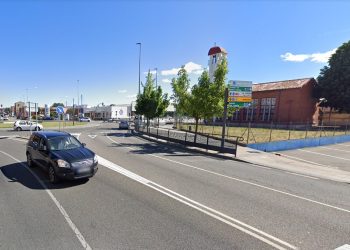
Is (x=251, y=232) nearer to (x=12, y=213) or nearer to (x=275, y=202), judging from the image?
(x=275, y=202)

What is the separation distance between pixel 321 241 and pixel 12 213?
6541 mm

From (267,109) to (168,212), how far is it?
1817 inches

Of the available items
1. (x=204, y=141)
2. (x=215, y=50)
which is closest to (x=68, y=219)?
(x=204, y=141)

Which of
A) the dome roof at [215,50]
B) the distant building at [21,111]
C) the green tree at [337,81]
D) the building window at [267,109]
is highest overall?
the dome roof at [215,50]

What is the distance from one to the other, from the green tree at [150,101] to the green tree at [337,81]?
30.1 meters

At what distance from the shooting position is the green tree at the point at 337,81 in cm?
4006

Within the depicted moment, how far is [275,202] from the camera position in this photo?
267 inches

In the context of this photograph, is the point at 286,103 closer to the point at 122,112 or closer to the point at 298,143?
the point at 298,143

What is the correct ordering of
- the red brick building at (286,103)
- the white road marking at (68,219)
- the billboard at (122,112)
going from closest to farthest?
the white road marking at (68,219) → the red brick building at (286,103) → the billboard at (122,112)

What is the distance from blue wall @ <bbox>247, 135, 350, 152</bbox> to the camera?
19109 mm

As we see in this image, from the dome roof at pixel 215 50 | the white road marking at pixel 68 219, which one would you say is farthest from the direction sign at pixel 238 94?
the dome roof at pixel 215 50

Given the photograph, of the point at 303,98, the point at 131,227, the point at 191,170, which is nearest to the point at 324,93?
the point at 303,98

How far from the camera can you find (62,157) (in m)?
7.62

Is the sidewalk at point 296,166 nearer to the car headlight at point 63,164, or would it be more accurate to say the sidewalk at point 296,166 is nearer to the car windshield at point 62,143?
the car windshield at point 62,143
